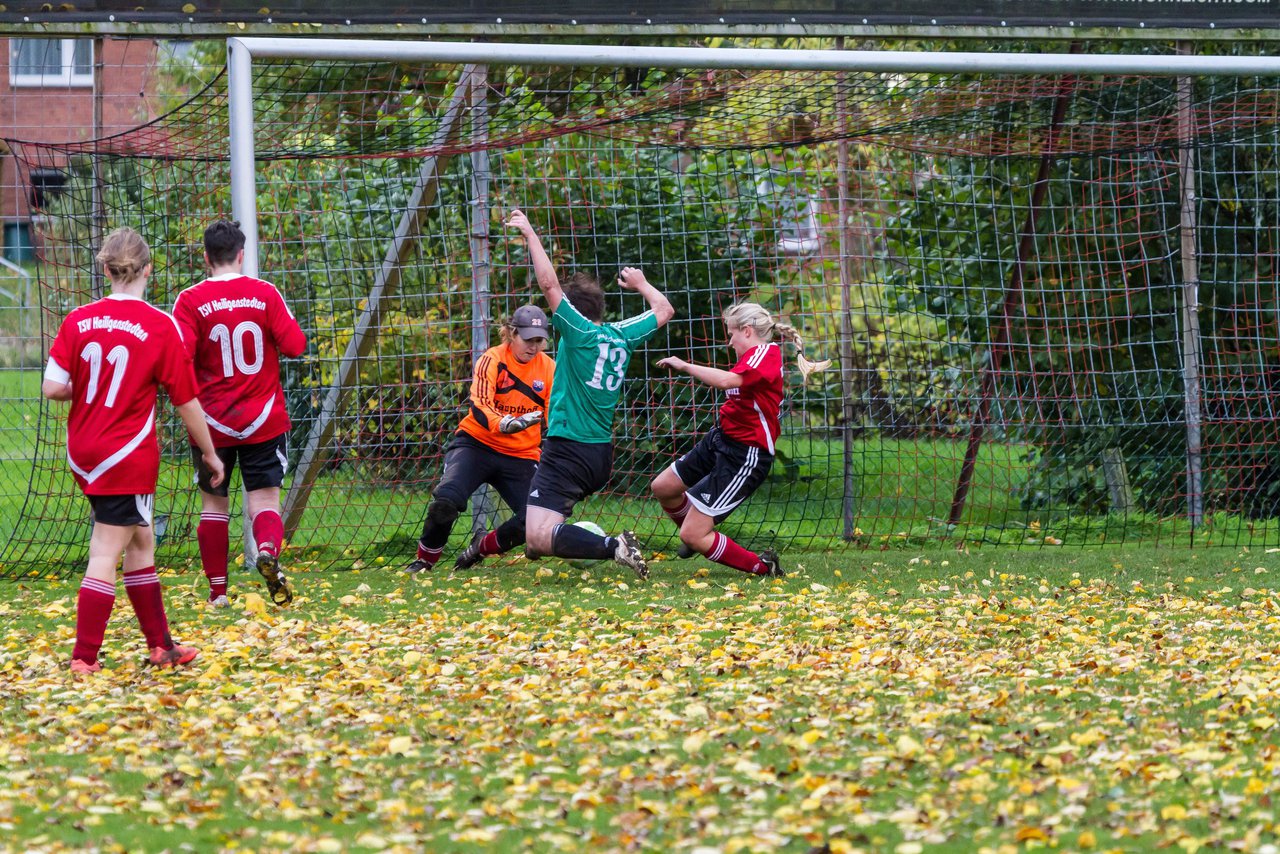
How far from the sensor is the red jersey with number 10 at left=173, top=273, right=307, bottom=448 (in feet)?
20.5

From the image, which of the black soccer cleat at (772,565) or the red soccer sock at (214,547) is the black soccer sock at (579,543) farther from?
the red soccer sock at (214,547)

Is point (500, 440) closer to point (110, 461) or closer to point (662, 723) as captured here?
point (110, 461)

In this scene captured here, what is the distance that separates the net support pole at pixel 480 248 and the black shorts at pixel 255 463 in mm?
1978

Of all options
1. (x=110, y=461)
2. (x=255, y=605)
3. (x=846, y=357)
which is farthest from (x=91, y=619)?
(x=846, y=357)

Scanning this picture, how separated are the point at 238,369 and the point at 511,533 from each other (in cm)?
176

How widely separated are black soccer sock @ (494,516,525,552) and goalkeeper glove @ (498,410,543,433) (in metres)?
0.47

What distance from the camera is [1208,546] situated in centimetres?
847

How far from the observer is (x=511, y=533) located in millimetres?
7406

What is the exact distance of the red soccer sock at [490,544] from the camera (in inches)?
294

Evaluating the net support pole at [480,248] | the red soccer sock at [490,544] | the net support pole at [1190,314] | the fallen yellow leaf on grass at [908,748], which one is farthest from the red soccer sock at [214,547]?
the net support pole at [1190,314]

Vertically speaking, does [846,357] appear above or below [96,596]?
above

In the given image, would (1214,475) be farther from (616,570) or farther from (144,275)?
(144,275)

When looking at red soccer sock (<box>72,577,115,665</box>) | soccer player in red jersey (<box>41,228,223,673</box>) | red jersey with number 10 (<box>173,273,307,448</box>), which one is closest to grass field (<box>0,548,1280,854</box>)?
red soccer sock (<box>72,577,115,665</box>)

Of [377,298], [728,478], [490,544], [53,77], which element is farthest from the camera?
[53,77]
